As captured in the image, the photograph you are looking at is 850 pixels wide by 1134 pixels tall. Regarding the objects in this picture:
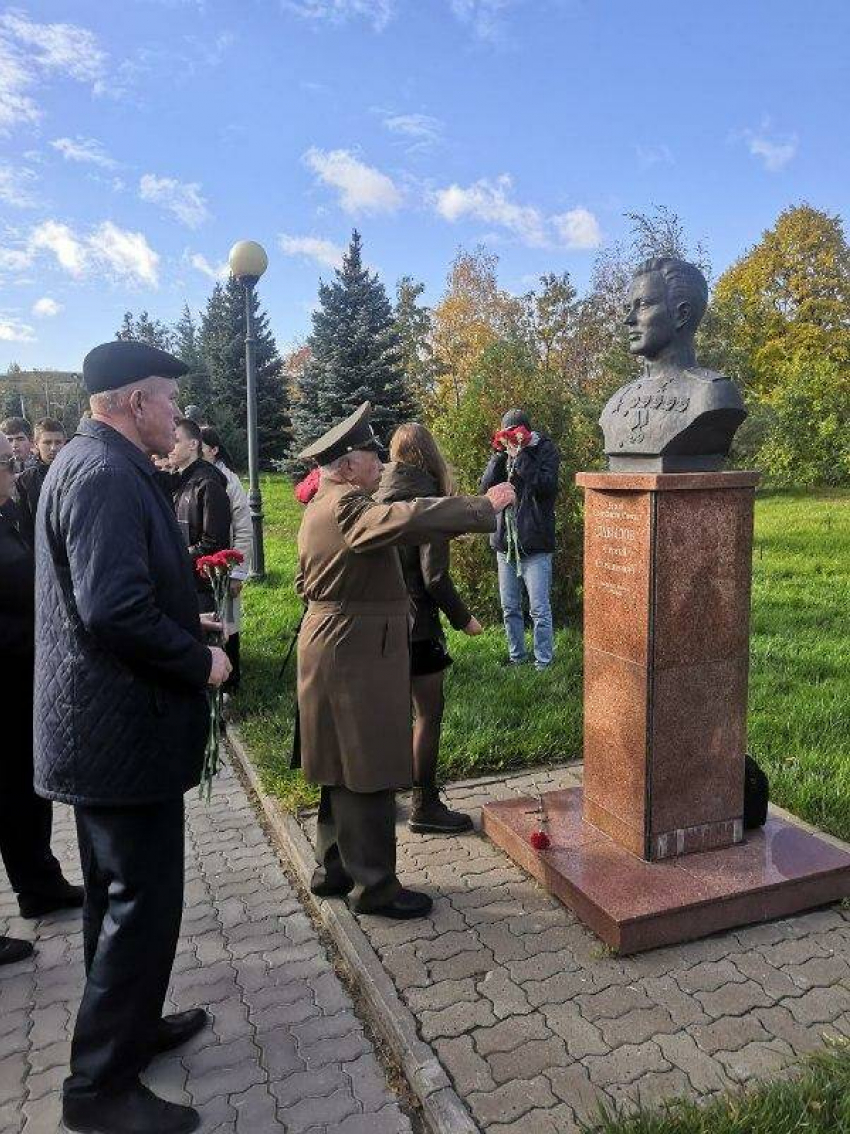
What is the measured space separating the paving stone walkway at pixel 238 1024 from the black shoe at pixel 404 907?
0.27 meters

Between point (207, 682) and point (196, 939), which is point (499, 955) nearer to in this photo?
point (196, 939)

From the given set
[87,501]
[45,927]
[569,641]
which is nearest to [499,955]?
[45,927]

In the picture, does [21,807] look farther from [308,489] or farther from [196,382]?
[196,382]

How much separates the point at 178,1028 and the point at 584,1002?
54.6 inches

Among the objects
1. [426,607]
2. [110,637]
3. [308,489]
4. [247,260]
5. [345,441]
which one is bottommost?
[426,607]

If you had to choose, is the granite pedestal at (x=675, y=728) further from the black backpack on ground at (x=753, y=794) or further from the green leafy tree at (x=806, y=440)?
the green leafy tree at (x=806, y=440)

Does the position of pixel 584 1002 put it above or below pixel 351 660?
below

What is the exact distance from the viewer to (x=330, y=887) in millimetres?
3617

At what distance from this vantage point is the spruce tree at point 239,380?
2775 cm

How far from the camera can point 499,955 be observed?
10.4 feet

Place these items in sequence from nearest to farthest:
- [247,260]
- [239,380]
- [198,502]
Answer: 1. [198,502]
2. [247,260]
3. [239,380]

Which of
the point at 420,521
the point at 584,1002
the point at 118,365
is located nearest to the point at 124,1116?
the point at 584,1002

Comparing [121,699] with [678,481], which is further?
[678,481]

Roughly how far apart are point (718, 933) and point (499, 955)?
89 centimetres
